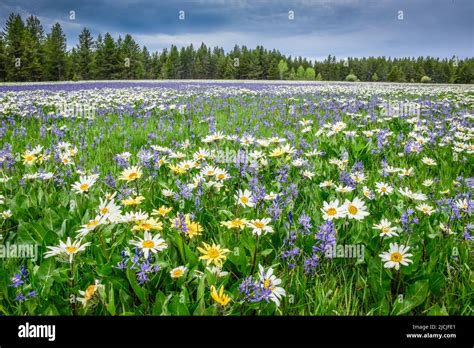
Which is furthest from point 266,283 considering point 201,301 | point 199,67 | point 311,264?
point 199,67

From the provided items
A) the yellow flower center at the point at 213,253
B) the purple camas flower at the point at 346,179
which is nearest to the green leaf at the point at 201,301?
the yellow flower center at the point at 213,253

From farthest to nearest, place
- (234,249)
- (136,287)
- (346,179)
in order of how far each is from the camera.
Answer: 1. (346,179)
2. (234,249)
3. (136,287)

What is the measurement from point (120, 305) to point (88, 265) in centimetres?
35

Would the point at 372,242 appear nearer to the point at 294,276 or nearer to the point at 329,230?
the point at 329,230

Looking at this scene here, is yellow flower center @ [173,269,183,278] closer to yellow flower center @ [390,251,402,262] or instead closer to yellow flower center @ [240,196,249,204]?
yellow flower center @ [240,196,249,204]

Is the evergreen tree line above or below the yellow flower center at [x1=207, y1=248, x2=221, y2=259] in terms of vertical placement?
above

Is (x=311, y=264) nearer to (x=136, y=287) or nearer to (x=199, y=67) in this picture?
(x=136, y=287)

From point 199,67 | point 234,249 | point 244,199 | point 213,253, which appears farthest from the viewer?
point 199,67

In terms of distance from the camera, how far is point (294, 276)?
1837 millimetres

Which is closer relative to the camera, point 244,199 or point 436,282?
point 436,282

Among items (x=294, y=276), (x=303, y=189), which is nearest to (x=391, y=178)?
(x=303, y=189)

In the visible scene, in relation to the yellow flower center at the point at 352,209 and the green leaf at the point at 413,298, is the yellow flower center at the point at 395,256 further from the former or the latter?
the yellow flower center at the point at 352,209

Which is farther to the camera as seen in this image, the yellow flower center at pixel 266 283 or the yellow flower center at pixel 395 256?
the yellow flower center at pixel 395 256

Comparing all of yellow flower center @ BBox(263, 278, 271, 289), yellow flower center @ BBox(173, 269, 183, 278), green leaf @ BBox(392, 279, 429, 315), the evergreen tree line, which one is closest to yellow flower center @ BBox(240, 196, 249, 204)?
yellow flower center @ BBox(173, 269, 183, 278)
